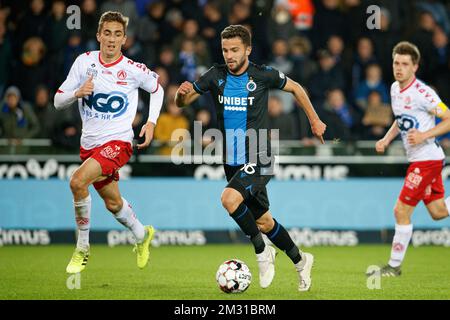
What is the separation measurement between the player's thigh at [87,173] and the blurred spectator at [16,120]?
16.9 ft

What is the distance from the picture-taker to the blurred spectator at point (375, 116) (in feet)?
50.2

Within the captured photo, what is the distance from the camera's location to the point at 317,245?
1491cm

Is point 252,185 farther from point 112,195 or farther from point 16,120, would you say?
point 16,120

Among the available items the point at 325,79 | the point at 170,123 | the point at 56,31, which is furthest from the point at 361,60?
the point at 56,31

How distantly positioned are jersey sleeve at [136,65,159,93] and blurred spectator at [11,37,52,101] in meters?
5.59

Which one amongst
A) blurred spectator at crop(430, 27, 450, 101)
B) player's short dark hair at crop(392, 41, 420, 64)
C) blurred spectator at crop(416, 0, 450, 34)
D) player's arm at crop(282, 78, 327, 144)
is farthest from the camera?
blurred spectator at crop(416, 0, 450, 34)

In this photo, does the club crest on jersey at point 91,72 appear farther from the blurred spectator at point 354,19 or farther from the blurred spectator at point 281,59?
the blurred spectator at point 354,19

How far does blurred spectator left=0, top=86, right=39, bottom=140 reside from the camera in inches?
574

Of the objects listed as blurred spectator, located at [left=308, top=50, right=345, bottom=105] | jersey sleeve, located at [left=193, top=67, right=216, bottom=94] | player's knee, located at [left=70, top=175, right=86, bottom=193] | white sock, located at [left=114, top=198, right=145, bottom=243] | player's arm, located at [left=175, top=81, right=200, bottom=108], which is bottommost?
white sock, located at [left=114, top=198, right=145, bottom=243]

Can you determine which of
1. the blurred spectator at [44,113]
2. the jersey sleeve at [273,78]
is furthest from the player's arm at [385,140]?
the blurred spectator at [44,113]

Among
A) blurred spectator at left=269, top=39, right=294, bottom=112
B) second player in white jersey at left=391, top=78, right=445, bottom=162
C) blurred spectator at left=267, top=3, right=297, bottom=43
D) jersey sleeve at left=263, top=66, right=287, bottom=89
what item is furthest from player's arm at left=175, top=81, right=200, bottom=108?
blurred spectator at left=267, top=3, right=297, bottom=43

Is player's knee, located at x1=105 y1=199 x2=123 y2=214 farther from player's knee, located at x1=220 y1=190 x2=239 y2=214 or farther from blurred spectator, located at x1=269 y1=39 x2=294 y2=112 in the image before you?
blurred spectator, located at x1=269 y1=39 x2=294 y2=112

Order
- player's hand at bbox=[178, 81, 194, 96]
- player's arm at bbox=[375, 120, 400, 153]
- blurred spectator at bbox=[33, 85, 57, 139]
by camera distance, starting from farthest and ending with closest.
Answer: blurred spectator at bbox=[33, 85, 57, 139], player's arm at bbox=[375, 120, 400, 153], player's hand at bbox=[178, 81, 194, 96]

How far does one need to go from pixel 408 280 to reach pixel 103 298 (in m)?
3.66
